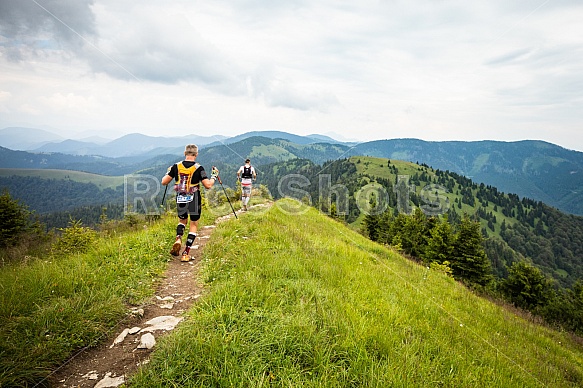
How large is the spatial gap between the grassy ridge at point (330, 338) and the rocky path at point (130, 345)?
417 mm

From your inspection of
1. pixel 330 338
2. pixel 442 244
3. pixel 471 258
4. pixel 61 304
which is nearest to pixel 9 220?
pixel 61 304

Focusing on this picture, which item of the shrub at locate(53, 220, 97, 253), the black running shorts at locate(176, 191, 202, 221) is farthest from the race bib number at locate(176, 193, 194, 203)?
the shrub at locate(53, 220, 97, 253)

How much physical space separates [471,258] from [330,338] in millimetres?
41042

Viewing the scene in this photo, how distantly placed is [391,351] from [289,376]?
187 centimetres

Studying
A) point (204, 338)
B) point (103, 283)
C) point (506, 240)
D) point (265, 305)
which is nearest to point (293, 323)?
point (265, 305)

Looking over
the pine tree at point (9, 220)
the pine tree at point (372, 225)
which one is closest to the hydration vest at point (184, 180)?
the pine tree at point (9, 220)

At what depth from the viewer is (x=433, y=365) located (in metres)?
4.27

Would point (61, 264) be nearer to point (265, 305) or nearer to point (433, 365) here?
point (265, 305)

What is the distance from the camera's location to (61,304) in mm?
4355

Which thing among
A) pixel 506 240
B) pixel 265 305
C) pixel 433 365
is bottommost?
pixel 506 240

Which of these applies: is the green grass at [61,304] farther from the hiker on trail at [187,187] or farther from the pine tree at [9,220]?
the pine tree at [9,220]

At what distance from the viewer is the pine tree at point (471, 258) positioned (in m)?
36.8

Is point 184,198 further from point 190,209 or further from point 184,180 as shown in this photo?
point 184,180

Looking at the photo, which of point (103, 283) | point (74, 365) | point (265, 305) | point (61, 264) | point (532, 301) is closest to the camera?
point (74, 365)
